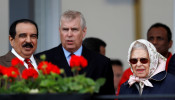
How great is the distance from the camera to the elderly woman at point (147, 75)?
5395 millimetres

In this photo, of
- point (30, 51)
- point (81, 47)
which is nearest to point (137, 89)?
point (81, 47)

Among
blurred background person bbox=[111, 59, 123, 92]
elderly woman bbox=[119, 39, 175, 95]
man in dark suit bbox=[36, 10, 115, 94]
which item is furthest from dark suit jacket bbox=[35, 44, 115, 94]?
blurred background person bbox=[111, 59, 123, 92]

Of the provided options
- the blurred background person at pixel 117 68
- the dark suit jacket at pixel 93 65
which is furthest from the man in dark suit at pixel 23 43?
the blurred background person at pixel 117 68

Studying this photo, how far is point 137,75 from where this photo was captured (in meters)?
5.42

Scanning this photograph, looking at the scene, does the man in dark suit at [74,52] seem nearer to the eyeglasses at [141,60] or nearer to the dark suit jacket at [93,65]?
the dark suit jacket at [93,65]

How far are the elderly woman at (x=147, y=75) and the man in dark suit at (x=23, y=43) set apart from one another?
2.88 feet

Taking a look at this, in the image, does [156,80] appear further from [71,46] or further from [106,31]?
[106,31]

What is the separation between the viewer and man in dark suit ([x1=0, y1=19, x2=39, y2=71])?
5.32 metres

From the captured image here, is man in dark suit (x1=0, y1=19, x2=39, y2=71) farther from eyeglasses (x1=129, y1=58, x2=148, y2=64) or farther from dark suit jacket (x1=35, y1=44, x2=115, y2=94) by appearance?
eyeglasses (x1=129, y1=58, x2=148, y2=64)

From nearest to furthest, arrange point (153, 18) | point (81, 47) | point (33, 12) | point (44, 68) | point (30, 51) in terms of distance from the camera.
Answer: point (44, 68) < point (30, 51) < point (81, 47) < point (33, 12) < point (153, 18)

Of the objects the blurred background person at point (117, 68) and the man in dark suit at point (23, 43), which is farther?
the blurred background person at point (117, 68)

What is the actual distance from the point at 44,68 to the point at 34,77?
9 cm

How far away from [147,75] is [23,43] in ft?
3.72

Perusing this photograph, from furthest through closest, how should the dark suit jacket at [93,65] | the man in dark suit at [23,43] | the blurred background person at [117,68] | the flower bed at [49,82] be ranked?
the blurred background person at [117,68]
the dark suit jacket at [93,65]
the man in dark suit at [23,43]
the flower bed at [49,82]
